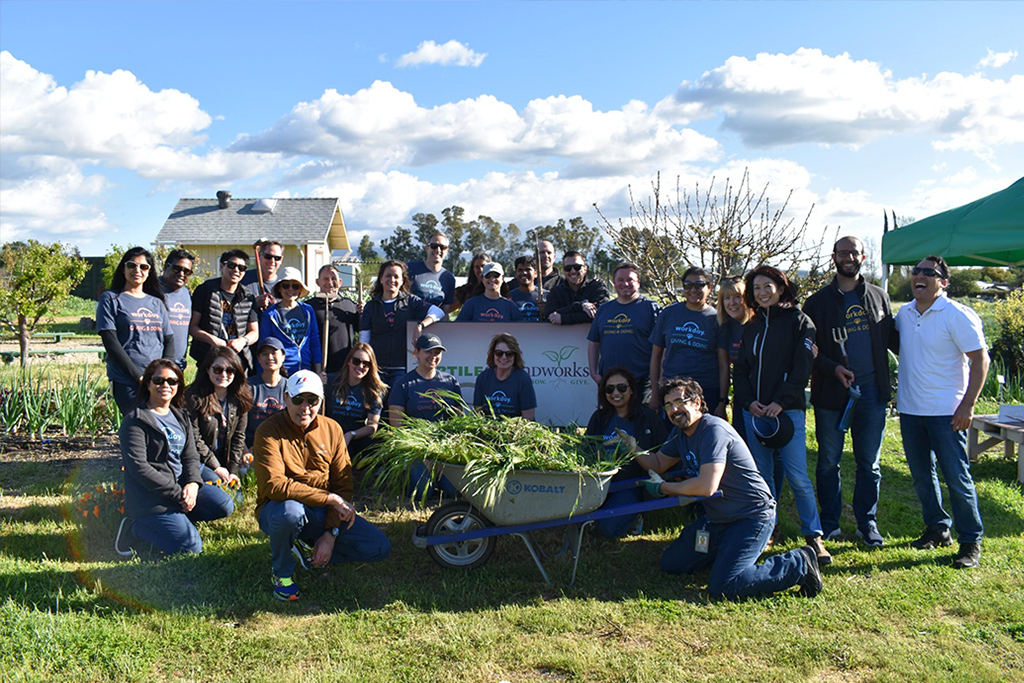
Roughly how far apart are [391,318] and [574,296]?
1.75 metres

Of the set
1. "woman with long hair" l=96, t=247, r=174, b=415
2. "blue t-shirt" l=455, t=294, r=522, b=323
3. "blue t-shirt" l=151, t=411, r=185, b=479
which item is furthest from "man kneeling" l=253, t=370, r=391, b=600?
"blue t-shirt" l=455, t=294, r=522, b=323

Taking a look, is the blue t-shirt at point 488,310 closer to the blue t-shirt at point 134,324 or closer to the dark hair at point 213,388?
the dark hair at point 213,388

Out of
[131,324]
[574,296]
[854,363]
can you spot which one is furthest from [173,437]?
[854,363]

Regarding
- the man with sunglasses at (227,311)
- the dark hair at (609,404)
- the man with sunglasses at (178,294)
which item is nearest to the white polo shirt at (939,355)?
the dark hair at (609,404)

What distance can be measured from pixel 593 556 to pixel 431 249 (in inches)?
140

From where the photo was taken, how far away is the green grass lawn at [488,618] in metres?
3.68

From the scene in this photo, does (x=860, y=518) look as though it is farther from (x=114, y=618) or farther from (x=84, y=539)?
(x=84, y=539)

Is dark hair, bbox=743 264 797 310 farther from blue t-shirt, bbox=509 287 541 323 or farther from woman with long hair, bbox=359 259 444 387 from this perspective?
woman with long hair, bbox=359 259 444 387

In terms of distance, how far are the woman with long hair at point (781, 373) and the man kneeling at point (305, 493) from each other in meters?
2.66

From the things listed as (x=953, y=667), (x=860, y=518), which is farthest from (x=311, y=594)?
(x=860, y=518)

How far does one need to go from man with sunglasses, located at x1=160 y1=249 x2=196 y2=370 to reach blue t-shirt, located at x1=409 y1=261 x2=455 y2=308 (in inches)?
80.9

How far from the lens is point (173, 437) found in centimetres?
516

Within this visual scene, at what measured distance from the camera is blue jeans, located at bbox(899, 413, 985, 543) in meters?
4.95

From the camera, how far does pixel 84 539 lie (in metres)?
5.38
